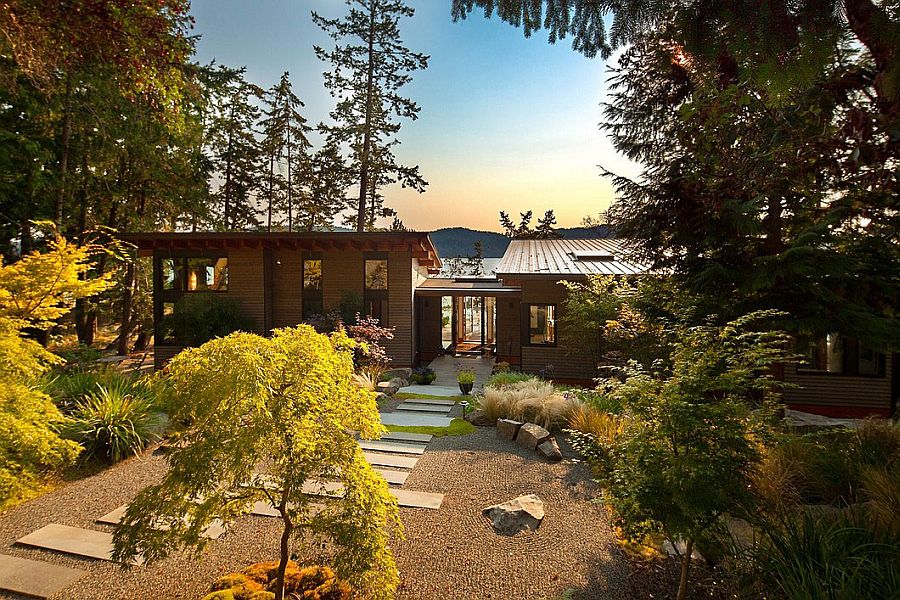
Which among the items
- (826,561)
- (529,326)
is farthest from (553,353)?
(826,561)

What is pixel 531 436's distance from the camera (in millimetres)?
6754

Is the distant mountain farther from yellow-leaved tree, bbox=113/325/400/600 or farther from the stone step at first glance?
yellow-leaved tree, bbox=113/325/400/600

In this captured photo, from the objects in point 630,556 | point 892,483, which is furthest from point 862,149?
point 630,556

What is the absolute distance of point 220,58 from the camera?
52.7ft

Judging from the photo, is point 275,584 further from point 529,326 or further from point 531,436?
point 529,326

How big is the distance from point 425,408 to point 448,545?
5159 millimetres

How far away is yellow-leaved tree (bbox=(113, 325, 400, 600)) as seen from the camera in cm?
261

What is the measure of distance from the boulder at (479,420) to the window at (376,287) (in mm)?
6685

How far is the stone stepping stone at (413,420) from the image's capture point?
320 inches

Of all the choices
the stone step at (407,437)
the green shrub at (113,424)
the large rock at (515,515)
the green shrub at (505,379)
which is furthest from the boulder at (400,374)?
the large rock at (515,515)

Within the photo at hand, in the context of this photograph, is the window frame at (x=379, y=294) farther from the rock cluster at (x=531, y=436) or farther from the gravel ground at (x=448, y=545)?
the gravel ground at (x=448, y=545)

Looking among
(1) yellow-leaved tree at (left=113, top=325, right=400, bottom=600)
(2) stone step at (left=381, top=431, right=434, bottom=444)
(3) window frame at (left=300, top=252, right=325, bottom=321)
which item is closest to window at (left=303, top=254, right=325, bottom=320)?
(3) window frame at (left=300, top=252, right=325, bottom=321)

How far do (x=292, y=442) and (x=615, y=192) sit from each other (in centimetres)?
682

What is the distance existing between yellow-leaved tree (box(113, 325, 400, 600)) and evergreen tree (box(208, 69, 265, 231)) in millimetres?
20725
